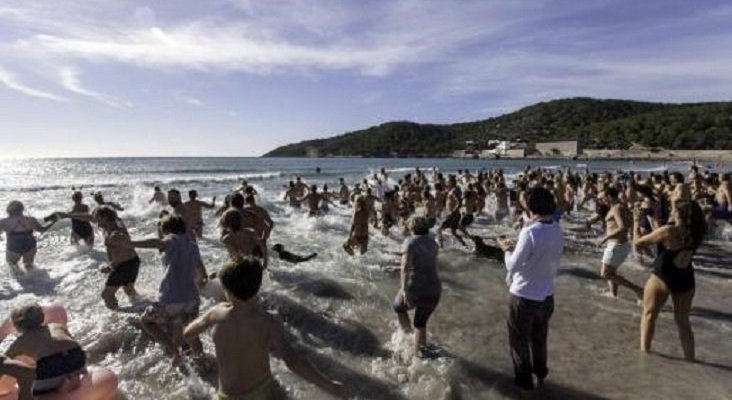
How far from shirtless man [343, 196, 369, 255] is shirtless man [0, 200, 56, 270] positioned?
559cm

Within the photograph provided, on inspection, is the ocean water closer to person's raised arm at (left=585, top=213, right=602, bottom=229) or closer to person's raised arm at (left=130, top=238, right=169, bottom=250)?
person's raised arm at (left=130, top=238, right=169, bottom=250)

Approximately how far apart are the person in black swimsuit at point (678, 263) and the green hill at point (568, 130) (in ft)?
384

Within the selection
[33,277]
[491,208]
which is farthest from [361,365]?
[491,208]

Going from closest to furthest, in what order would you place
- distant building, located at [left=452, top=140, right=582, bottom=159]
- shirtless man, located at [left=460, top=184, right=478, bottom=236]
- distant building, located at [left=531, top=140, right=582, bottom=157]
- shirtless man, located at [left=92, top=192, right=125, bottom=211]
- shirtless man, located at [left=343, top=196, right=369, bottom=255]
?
shirtless man, located at [left=92, top=192, right=125, bottom=211] → shirtless man, located at [left=343, top=196, right=369, bottom=255] → shirtless man, located at [left=460, top=184, right=478, bottom=236] → distant building, located at [left=531, top=140, right=582, bottom=157] → distant building, located at [left=452, top=140, right=582, bottom=159]

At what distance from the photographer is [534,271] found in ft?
16.6

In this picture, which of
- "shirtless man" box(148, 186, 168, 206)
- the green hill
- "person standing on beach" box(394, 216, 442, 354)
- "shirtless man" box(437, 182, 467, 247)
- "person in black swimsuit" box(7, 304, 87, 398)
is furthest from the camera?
the green hill

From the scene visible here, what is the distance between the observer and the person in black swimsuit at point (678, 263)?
573cm

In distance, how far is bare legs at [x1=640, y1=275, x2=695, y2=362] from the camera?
6.00 metres

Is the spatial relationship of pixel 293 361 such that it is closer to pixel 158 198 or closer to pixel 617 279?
pixel 617 279

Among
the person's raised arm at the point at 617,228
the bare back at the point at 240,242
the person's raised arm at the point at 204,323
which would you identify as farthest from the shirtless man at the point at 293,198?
the person's raised arm at the point at 204,323

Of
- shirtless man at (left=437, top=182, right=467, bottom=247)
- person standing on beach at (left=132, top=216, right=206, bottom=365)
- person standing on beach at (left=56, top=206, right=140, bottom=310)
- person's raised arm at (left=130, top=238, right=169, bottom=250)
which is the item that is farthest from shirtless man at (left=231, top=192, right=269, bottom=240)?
shirtless man at (left=437, top=182, right=467, bottom=247)

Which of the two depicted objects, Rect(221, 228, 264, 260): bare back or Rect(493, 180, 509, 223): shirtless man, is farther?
Rect(493, 180, 509, 223): shirtless man

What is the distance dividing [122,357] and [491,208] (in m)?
15.7

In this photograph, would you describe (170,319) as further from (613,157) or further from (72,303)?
(613,157)
